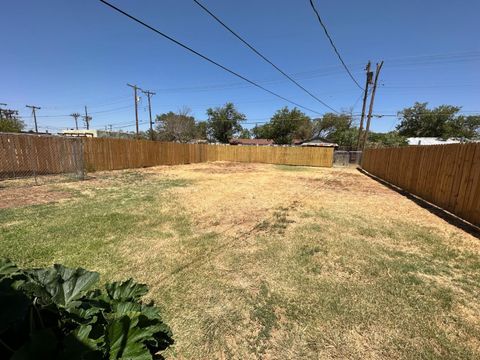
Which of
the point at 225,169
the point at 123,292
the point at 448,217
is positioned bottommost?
the point at 225,169

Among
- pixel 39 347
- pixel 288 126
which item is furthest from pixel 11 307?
pixel 288 126

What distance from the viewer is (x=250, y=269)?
125 inches

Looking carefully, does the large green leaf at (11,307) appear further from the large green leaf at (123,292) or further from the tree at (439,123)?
the tree at (439,123)

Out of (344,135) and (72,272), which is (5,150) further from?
(344,135)

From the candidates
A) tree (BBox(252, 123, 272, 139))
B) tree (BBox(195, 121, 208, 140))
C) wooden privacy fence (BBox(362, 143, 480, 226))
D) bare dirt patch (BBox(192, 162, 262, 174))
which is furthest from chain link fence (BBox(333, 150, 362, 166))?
tree (BBox(195, 121, 208, 140))

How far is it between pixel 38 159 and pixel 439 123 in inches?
2069

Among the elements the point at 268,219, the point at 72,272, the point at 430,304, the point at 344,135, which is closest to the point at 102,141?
the point at 268,219

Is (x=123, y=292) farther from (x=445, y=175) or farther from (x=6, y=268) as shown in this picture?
(x=445, y=175)

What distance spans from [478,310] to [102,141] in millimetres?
14551

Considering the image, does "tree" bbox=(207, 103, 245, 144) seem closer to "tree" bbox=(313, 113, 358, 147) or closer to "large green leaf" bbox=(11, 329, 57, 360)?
"tree" bbox=(313, 113, 358, 147)

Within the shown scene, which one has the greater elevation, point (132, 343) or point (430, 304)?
point (132, 343)

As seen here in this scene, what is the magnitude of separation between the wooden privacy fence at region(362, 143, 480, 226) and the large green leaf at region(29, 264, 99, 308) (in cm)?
658

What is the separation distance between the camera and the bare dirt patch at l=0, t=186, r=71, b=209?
602 centimetres

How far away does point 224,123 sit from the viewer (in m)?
54.1
